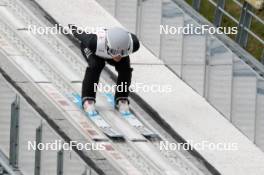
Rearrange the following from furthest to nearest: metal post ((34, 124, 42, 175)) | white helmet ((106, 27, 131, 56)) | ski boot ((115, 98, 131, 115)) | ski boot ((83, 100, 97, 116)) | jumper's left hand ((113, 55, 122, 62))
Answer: ski boot ((115, 98, 131, 115))
ski boot ((83, 100, 97, 116))
jumper's left hand ((113, 55, 122, 62))
white helmet ((106, 27, 131, 56))
metal post ((34, 124, 42, 175))

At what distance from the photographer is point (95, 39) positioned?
17859 millimetres

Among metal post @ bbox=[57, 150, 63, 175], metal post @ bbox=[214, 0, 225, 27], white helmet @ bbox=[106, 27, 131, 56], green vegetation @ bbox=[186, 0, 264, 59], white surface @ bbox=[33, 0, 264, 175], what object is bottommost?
white surface @ bbox=[33, 0, 264, 175]

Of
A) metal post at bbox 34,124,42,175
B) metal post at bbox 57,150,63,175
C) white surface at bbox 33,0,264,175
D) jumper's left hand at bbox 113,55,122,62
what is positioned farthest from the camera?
white surface at bbox 33,0,264,175

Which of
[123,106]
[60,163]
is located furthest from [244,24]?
[60,163]

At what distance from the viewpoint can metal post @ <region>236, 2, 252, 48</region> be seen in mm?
21719

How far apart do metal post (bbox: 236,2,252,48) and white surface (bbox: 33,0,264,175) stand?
4.44ft

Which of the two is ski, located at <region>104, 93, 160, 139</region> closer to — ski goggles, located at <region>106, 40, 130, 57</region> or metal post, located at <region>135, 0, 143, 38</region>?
ski goggles, located at <region>106, 40, 130, 57</region>

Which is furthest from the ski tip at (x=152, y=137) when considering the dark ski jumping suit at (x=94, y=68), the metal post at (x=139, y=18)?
the metal post at (x=139, y=18)

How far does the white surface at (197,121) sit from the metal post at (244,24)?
135cm

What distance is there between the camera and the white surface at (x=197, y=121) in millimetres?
18625

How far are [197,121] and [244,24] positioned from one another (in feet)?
8.50

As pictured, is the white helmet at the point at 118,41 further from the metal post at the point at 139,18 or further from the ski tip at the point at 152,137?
the metal post at the point at 139,18

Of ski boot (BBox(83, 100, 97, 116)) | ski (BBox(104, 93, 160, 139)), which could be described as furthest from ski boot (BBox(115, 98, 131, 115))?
ski boot (BBox(83, 100, 97, 116))

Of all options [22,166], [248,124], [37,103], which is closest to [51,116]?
[37,103]
